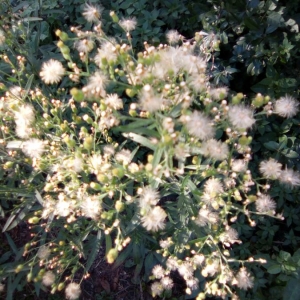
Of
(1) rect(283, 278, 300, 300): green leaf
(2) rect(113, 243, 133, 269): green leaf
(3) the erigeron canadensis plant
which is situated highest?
(3) the erigeron canadensis plant

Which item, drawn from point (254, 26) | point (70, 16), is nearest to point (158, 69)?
point (254, 26)

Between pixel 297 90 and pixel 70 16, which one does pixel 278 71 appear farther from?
pixel 70 16

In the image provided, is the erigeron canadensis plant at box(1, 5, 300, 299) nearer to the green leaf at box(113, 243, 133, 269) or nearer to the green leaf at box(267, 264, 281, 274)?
the green leaf at box(113, 243, 133, 269)

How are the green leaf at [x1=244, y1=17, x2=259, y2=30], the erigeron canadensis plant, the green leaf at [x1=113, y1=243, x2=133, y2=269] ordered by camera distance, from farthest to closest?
the green leaf at [x1=113, y1=243, x2=133, y2=269], the green leaf at [x1=244, y1=17, x2=259, y2=30], the erigeron canadensis plant

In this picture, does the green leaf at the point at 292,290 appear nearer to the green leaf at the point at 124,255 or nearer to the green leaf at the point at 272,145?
the green leaf at the point at 272,145

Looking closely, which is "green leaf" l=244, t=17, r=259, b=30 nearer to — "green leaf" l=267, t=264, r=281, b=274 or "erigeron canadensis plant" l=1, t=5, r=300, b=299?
"erigeron canadensis plant" l=1, t=5, r=300, b=299

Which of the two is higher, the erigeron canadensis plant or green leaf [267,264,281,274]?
the erigeron canadensis plant

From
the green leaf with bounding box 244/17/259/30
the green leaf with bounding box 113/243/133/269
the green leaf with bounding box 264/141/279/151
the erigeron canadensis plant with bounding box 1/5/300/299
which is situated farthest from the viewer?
the green leaf with bounding box 264/141/279/151

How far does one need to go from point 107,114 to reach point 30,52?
112cm

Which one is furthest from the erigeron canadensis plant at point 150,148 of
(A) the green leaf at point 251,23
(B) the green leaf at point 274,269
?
(B) the green leaf at point 274,269

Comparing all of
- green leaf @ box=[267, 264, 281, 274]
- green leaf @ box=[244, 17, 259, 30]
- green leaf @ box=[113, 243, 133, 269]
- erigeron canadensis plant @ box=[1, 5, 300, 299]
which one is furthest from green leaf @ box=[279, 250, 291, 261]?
green leaf @ box=[244, 17, 259, 30]

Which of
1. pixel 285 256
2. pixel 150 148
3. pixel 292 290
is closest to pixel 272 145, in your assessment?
pixel 285 256

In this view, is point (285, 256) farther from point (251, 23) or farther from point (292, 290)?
point (251, 23)

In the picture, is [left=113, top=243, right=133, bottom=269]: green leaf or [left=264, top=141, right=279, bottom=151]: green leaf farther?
[left=264, top=141, right=279, bottom=151]: green leaf
